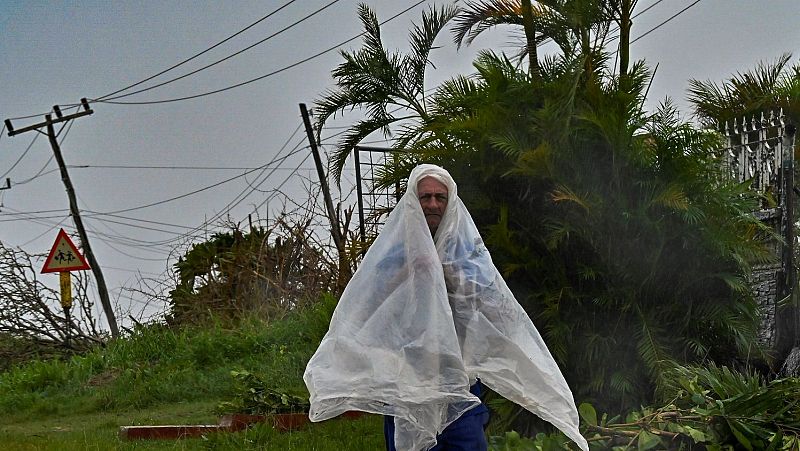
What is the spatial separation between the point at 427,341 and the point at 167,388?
302 inches

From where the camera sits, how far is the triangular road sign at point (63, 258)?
16500 mm

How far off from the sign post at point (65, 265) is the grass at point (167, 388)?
7.97ft

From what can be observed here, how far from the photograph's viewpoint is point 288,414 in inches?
321

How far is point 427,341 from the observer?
431 cm

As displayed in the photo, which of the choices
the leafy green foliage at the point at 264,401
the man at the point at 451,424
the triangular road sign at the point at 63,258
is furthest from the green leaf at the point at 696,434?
the triangular road sign at the point at 63,258

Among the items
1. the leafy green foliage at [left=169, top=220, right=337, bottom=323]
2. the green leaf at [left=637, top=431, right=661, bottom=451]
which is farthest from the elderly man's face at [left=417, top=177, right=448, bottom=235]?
the leafy green foliage at [left=169, top=220, right=337, bottom=323]

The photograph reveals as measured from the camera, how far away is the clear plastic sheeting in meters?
4.25

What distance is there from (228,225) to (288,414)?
7719 mm

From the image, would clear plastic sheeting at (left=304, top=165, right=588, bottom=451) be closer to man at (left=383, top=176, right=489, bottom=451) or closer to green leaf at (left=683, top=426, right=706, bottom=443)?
man at (left=383, top=176, right=489, bottom=451)

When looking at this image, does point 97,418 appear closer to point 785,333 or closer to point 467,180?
point 467,180

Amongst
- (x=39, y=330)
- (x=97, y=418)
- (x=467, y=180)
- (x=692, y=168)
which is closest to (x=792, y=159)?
(x=692, y=168)

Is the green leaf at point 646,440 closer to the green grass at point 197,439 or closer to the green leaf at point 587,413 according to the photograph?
the green leaf at point 587,413

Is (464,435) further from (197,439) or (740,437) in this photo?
(197,439)

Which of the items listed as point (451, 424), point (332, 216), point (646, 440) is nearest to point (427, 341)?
point (451, 424)
